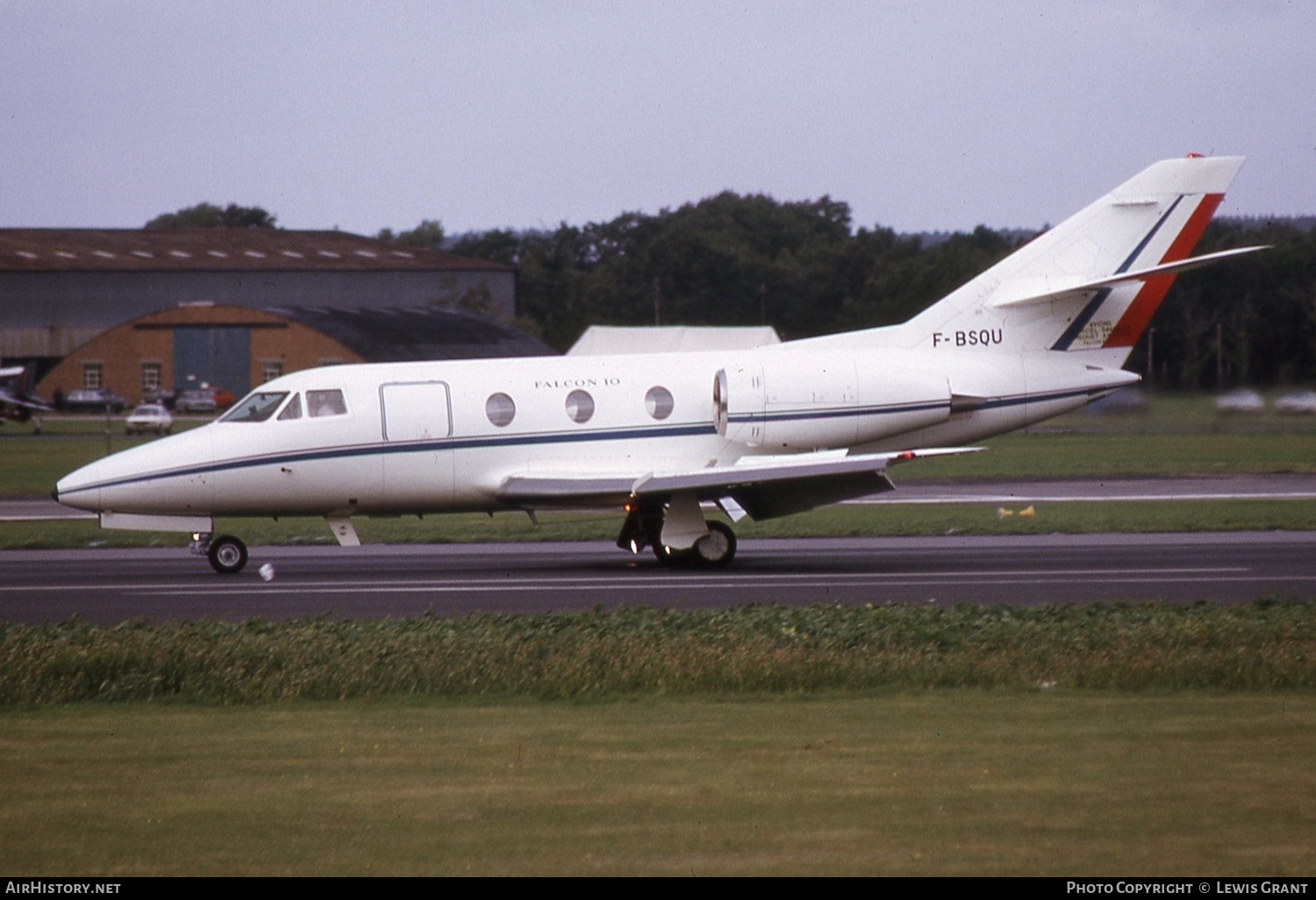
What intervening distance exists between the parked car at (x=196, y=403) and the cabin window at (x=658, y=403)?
2386 inches

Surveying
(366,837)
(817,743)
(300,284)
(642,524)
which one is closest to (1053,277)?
(642,524)

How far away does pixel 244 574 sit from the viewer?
21.2m

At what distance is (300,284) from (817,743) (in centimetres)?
7879

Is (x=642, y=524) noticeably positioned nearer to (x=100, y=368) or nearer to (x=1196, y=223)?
(x=1196, y=223)

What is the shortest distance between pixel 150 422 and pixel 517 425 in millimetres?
49113

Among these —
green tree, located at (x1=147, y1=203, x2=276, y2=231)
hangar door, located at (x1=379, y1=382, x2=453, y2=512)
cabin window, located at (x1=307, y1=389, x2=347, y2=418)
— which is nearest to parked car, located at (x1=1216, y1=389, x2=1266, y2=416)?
hangar door, located at (x1=379, y1=382, x2=453, y2=512)

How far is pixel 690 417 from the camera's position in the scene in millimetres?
21625

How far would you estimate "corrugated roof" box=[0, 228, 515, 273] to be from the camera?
3376 inches

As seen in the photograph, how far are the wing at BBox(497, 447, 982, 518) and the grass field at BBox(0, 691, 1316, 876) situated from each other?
8.59m

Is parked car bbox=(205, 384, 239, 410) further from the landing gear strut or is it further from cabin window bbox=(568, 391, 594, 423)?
the landing gear strut

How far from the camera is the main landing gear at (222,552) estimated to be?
21.2 meters

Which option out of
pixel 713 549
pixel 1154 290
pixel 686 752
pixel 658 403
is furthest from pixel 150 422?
pixel 686 752

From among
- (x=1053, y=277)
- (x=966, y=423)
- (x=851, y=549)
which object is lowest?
(x=851, y=549)

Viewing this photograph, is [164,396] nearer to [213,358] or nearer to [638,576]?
[213,358]
